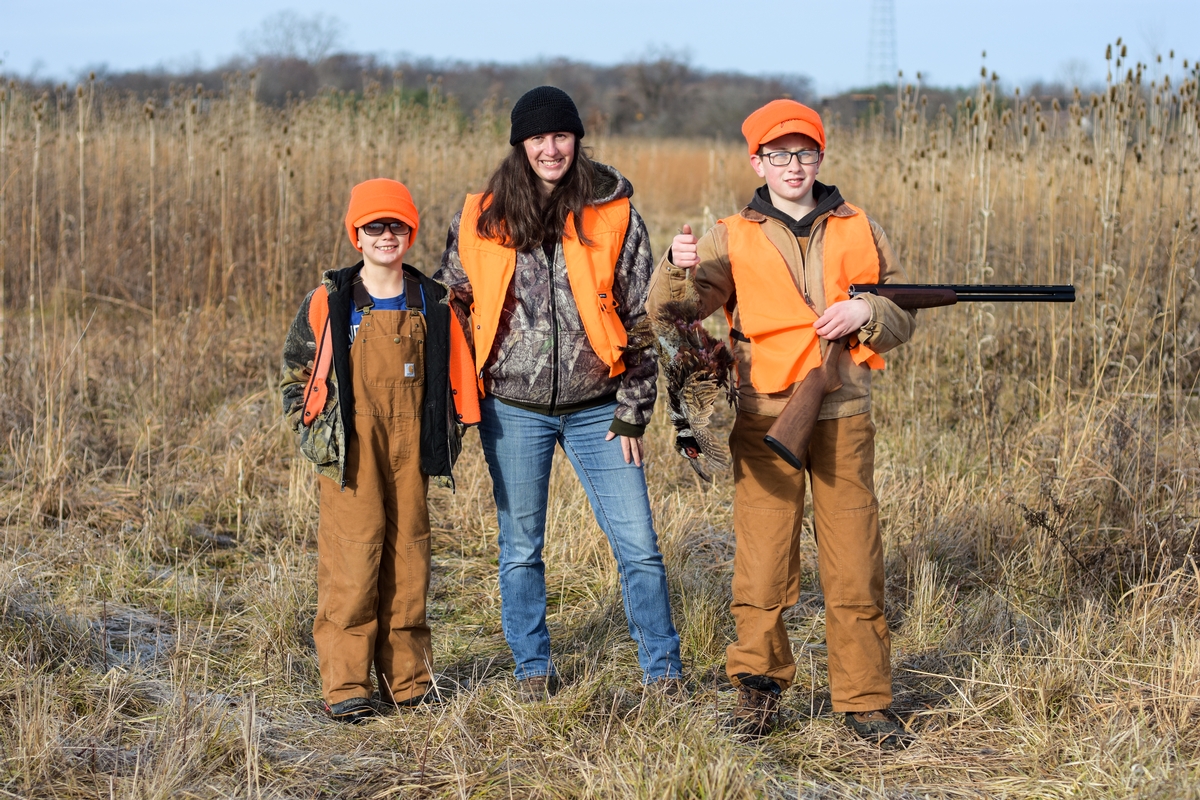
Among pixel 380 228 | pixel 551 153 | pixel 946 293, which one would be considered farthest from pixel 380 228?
pixel 946 293

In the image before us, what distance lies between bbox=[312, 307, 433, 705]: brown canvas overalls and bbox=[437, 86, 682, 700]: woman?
0.82 feet

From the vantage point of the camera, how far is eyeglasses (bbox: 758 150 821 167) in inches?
119

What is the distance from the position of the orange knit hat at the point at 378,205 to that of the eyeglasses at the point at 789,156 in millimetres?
1066

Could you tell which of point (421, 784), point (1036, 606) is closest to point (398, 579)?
point (421, 784)

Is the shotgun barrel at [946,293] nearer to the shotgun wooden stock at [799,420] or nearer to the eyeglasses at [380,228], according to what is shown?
the shotgun wooden stock at [799,420]

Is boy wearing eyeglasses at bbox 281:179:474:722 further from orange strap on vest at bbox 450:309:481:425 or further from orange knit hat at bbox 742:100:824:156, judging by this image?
orange knit hat at bbox 742:100:824:156

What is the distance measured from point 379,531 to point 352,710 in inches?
22.1

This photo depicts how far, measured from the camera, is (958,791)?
2885 mm

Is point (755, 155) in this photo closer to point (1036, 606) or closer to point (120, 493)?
point (1036, 606)

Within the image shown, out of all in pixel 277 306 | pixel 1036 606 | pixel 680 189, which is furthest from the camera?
pixel 680 189

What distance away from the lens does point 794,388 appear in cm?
304

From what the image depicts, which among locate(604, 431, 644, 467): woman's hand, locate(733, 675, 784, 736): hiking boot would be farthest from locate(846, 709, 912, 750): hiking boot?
locate(604, 431, 644, 467): woman's hand

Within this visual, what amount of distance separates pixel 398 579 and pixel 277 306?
5.59 m

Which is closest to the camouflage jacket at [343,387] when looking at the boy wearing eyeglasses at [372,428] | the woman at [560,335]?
the boy wearing eyeglasses at [372,428]
